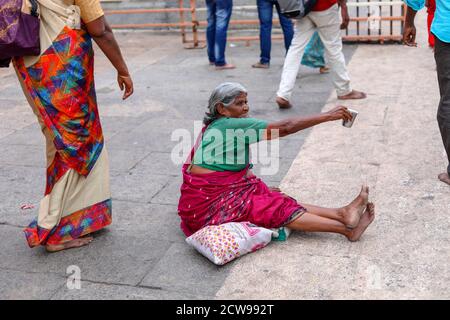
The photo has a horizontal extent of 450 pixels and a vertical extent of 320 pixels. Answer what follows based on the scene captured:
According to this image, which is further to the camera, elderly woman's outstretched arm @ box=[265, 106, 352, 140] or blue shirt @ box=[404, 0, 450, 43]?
blue shirt @ box=[404, 0, 450, 43]

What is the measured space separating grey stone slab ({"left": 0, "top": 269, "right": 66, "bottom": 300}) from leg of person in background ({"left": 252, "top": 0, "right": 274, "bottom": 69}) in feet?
17.3

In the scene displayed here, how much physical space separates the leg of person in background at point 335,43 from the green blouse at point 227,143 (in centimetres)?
292

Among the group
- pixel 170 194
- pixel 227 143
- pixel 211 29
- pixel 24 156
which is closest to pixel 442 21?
pixel 227 143

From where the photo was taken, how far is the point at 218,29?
8.32 m

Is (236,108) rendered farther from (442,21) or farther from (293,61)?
(293,61)

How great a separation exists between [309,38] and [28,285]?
4003 mm

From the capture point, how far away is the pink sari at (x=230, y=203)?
373cm

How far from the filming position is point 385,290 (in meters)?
3.22

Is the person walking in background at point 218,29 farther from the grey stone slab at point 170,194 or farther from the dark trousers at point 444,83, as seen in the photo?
the dark trousers at point 444,83

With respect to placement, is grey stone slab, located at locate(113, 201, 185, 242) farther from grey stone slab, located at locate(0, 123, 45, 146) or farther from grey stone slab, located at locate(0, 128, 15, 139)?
grey stone slab, located at locate(0, 128, 15, 139)

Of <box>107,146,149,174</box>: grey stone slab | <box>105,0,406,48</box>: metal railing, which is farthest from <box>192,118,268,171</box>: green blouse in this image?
<box>105,0,406,48</box>: metal railing

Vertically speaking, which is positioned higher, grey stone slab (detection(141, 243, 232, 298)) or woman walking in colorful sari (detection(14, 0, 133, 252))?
woman walking in colorful sari (detection(14, 0, 133, 252))

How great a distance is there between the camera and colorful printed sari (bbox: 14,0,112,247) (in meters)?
3.55

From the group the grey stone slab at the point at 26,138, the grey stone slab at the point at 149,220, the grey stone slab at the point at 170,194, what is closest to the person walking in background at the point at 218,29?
the grey stone slab at the point at 26,138
